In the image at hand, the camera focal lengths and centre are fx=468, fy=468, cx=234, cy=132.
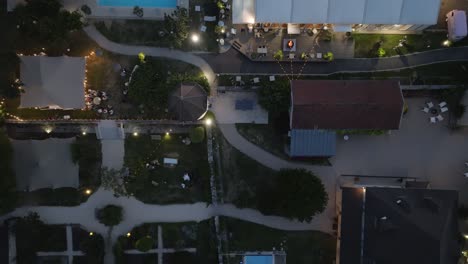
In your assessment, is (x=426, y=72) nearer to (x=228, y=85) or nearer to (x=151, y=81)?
(x=228, y=85)

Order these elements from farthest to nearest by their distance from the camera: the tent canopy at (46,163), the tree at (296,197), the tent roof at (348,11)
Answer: the tent canopy at (46,163), the tent roof at (348,11), the tree at (296,197)

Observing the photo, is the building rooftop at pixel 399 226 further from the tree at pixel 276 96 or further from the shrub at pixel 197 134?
the shrub at pixel 197 134

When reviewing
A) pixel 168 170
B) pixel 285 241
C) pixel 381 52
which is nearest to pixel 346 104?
pixel 381 52

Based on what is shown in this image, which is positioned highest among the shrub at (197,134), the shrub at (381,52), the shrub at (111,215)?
the shrub at (381,52)

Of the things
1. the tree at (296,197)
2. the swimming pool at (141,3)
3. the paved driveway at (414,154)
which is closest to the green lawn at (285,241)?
the tree at (296,197)

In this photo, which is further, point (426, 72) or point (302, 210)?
point (426, 72)

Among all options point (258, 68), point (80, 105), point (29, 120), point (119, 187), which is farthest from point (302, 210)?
point (29, 120)
